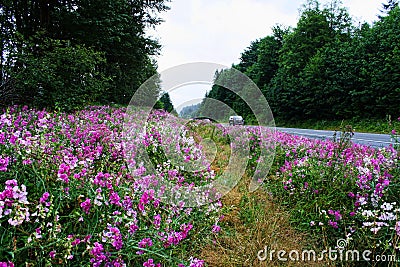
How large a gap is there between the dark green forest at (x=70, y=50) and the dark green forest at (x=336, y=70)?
493 centimetres

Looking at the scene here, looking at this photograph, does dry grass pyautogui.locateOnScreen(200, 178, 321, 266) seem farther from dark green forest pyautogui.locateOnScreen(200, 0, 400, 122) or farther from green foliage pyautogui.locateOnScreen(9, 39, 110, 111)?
dark green forest pyautogui.locateOnScreen(200, 0, 400, 122)

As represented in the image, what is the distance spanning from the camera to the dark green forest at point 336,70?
19188mm

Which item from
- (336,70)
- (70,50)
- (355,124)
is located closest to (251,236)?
(70,50)

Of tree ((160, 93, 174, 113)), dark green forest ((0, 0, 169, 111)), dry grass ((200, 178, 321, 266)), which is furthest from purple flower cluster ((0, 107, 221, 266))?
dark green forest ((0, 0, 169, 111))

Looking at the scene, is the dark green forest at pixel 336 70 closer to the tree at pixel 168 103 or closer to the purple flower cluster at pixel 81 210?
the tree at pixel 168 103

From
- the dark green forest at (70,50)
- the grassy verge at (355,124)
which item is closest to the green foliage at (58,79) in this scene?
the dark green forest at (70,50)

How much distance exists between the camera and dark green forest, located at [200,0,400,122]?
19188 millimetres

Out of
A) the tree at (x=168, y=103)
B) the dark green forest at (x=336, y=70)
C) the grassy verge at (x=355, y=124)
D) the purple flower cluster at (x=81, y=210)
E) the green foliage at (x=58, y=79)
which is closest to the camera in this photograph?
the purple flower cluster at (x=81, y=210)

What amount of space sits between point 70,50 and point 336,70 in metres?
20.3

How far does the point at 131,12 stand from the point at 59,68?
32.8 feet

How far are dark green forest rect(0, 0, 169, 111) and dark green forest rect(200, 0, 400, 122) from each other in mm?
4928

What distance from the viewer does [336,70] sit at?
2322 cm

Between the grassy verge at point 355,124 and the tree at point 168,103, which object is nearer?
the tree at point 168,103

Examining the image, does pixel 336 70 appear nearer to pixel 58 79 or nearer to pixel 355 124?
pixel 355 124
